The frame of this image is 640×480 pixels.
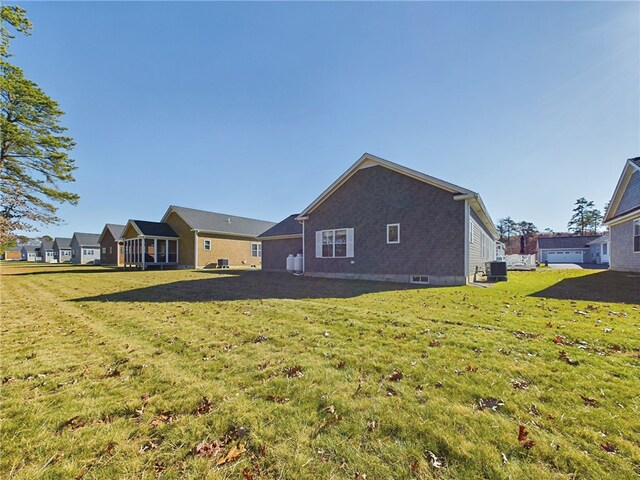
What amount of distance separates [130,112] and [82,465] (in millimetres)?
20653

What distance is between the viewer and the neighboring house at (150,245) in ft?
86.9

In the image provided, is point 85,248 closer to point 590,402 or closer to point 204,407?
point 204,407

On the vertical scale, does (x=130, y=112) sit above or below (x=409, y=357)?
above

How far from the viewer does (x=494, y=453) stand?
2.14 meters

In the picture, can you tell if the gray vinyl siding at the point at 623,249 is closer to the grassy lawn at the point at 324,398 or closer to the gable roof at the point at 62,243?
the grassy lawn at the point at 324,398

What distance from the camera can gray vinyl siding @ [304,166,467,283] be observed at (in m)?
12.5

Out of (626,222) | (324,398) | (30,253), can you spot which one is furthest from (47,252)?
(626,222)

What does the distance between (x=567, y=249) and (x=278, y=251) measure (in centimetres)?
5004

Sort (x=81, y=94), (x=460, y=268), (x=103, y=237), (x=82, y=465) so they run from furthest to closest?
(x=103, y=237), (x=81, y=94), (x=460, y=268), (x=82, y=465)

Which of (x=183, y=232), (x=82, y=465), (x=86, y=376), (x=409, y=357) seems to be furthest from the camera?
(x=183, y=232)

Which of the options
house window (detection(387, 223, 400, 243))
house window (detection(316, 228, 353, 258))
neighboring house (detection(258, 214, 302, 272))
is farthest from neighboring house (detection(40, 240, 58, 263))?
house window (detection(387, 223, 400, 243))

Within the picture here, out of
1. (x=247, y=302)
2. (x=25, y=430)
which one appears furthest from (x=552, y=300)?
(x=25, y=430)

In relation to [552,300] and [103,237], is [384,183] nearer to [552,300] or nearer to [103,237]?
[552,300]

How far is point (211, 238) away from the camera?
92.2 feet
